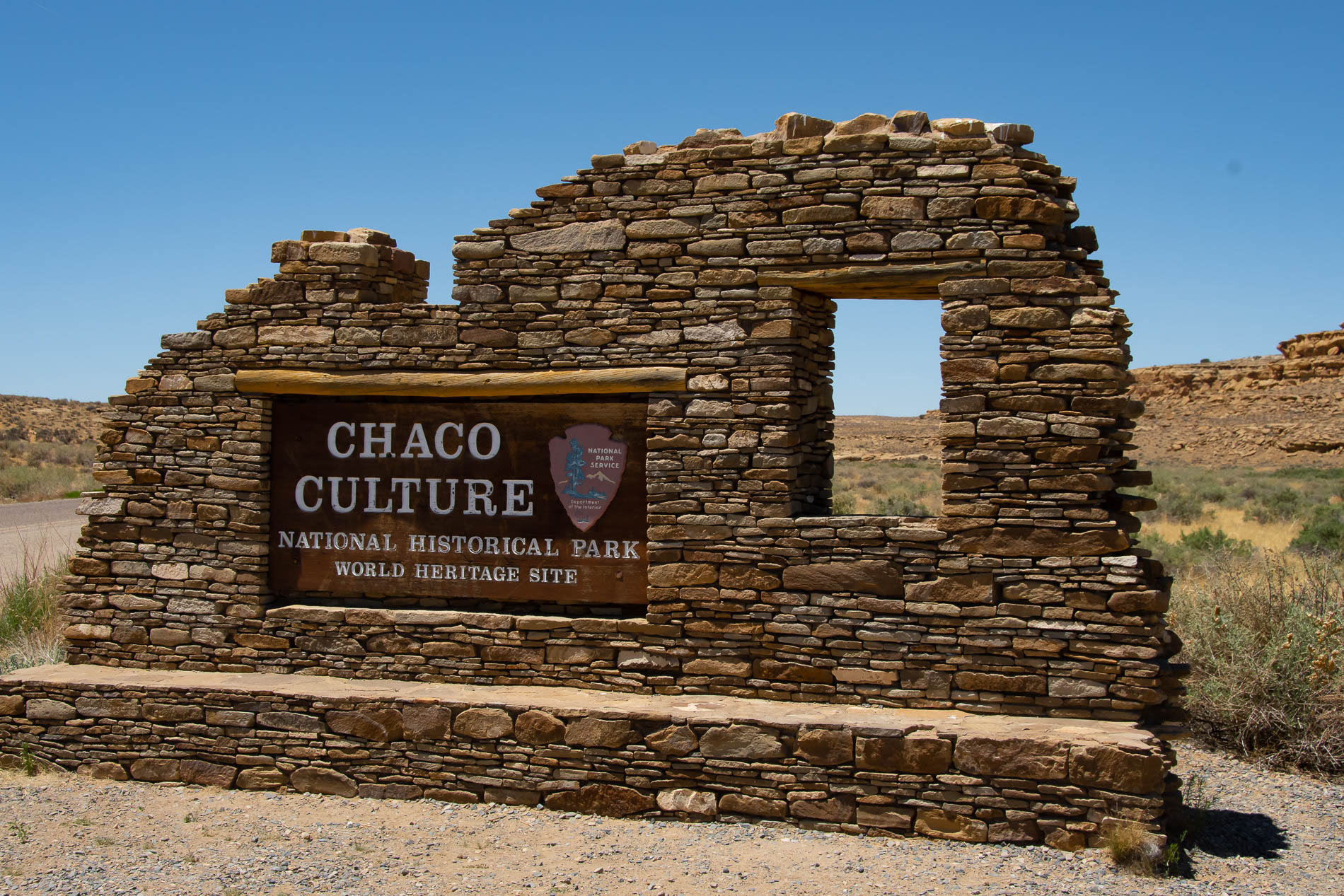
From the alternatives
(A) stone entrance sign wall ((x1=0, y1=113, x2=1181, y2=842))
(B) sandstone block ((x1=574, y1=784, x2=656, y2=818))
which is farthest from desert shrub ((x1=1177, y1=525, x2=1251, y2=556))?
(B) sandstone block ((x1=574, y1=784, x2=656, y2=818))

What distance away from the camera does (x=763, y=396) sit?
6875mm

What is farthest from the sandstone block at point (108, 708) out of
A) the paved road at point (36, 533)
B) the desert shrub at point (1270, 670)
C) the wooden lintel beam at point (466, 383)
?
the desert shrub at point (1270, 670)

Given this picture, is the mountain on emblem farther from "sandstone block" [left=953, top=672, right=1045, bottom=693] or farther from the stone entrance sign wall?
"sandstone block" [left=953, top=672, right=1045, bottom=693]

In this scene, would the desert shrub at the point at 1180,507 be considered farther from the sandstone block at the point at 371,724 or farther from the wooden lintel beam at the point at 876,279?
the sandstone block at the point at 371,724

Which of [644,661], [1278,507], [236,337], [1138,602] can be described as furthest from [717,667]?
[1278,507]

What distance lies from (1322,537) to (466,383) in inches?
480

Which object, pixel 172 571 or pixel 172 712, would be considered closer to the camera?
→ pixel 172 712

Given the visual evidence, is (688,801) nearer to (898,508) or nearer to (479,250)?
(479,250)

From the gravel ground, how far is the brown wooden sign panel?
1.50 meters

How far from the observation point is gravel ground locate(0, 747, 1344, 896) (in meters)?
5.67

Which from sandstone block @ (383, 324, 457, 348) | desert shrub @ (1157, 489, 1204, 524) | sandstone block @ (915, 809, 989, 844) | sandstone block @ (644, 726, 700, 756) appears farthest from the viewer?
desert shrub @ (1157, 489, 1204, 524)

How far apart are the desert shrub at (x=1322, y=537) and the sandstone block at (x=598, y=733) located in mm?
9840

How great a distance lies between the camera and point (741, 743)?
21.2ft

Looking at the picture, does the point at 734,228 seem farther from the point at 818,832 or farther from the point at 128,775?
the point at 128,775
